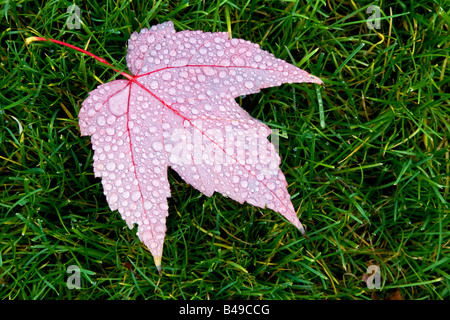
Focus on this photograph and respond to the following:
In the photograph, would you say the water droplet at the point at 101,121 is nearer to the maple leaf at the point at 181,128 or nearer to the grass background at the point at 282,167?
the maple leaf at the point at 181,128

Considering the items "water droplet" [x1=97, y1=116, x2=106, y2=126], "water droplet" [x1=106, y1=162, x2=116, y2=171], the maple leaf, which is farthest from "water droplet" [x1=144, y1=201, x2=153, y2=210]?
"water droplet" [x1=97, y1=116, x2=106, y2=126]

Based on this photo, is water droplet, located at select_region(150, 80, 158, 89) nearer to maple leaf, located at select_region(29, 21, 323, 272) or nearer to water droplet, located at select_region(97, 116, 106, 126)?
maple leaf, located at select_region(29, 21, 323, 272)

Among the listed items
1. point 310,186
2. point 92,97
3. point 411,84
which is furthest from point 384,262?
point 92,97

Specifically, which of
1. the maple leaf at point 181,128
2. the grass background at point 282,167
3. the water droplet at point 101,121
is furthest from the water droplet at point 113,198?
the grass background at point 282,167

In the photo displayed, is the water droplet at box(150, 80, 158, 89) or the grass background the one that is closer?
the water droplet at box(150, 80, 158, 89)

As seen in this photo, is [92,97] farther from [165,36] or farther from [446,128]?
[446,128]

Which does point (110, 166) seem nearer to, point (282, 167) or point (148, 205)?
point (148, 205)

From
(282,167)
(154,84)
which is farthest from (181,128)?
(282,167)
